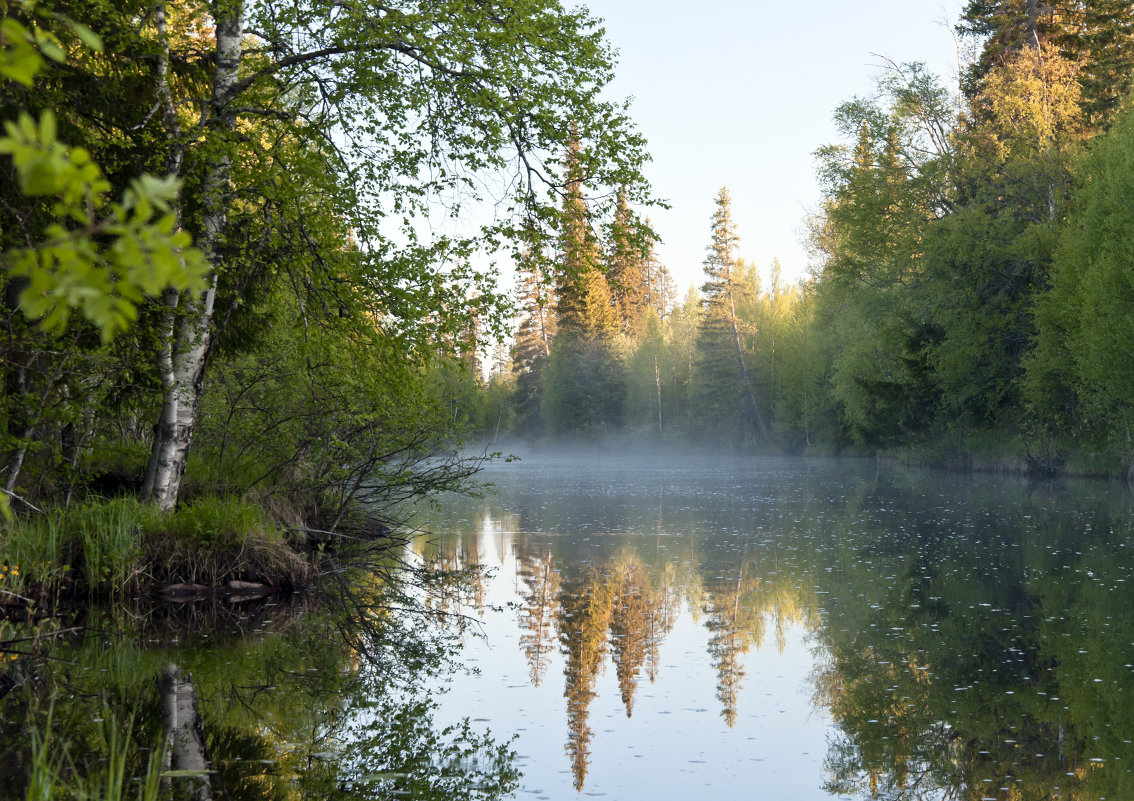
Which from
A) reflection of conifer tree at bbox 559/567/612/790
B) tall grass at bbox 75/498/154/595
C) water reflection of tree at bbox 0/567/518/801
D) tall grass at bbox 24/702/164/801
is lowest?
reflection of conifer tree at bbox 559/567/612/790

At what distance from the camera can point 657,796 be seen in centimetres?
585

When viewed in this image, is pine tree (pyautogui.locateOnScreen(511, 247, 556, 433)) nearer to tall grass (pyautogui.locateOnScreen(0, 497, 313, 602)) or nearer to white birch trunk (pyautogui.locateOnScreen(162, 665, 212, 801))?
tall grass (pyautogui.locateOnScreen(0, 497, 313, 602))

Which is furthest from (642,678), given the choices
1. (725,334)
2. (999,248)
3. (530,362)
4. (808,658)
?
(530,362)

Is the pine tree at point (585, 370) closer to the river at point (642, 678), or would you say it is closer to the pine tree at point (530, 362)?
the pine tree at point (530, 362)

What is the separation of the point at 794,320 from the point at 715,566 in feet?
172

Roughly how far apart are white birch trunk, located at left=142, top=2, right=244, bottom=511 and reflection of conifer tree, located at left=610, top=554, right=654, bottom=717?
534 cm

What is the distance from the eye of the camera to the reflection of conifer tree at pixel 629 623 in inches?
341

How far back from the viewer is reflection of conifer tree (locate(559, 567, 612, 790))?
6910mm

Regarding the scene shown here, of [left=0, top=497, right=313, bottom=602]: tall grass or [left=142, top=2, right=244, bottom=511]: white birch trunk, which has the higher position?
[left=142, top=2, right=244, bottom=511]: white birch trunk

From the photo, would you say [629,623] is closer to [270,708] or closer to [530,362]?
[270,708]

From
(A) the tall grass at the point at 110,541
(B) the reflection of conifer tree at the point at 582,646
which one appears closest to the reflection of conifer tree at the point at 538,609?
(B) the reflection of conifer tree at the point at 582,646

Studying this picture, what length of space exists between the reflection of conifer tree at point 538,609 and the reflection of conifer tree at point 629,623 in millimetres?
668

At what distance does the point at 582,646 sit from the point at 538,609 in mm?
2119

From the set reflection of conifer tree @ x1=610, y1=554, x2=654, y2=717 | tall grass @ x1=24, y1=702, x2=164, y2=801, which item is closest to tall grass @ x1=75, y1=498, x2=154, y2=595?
tall grass @ x1=24, y1=702, x2=164, y2=801
